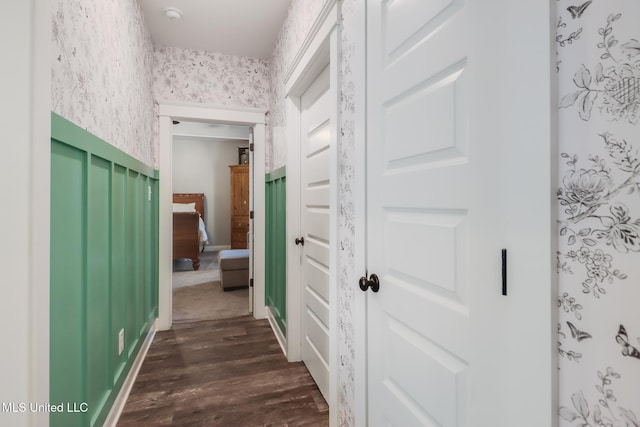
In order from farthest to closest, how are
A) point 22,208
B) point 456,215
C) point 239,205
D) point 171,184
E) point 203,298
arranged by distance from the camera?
point 239,205 → point 203,298 → point 171,184 → point 22,208 → point 456,215

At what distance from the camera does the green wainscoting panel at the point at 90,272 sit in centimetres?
106

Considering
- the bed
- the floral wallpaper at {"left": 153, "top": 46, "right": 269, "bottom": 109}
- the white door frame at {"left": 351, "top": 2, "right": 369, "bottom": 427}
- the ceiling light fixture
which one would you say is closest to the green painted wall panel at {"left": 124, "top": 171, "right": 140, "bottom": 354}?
the floral wallpaper at {"left": 153, "top": 46, "right": 269, "bottom": 109}

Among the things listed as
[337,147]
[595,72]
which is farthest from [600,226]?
[337,147]

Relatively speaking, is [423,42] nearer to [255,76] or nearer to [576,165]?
[576,165]

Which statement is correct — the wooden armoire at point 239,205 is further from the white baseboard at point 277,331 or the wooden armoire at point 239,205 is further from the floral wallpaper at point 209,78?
the white baseboard at point 277,331

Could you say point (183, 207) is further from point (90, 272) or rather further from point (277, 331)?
point (90, 272)

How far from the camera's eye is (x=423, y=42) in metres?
0.82

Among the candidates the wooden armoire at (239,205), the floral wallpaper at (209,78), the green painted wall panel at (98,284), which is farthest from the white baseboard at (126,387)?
the wooden armoire at (239,205)

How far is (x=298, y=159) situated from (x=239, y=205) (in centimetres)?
473

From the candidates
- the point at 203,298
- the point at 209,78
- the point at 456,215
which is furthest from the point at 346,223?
the point at 203,298

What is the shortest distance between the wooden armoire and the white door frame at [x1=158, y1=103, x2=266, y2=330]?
364 centimetres

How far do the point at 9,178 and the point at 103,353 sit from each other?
1061 millimetres

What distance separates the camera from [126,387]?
6.12 feet

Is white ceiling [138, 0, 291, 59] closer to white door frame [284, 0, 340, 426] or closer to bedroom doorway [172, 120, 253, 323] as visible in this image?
white door frame [284, 0, 340, 426]
